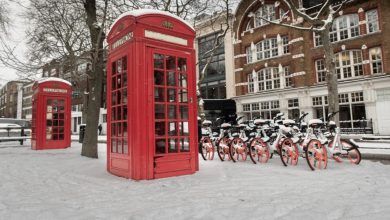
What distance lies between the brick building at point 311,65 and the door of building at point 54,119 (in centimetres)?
1286

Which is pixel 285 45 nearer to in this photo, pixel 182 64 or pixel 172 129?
pixel 182 64

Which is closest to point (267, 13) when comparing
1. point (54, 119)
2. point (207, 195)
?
point (54, 119)

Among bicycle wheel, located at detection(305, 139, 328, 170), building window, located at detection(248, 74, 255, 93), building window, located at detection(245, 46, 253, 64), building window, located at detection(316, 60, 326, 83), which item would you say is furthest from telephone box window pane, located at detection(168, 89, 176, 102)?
building window, located at detection(245, 46, 253, 64)

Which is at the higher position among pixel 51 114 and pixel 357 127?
pixel 51 114

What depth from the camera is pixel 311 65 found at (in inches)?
849

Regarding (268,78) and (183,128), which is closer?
(183,128)

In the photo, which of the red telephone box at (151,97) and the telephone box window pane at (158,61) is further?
the telephone box window pane at (158,61)

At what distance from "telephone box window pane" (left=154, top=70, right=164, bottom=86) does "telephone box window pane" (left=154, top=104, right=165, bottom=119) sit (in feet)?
1.43

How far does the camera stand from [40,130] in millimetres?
12141

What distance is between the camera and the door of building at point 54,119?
1241 centimetres

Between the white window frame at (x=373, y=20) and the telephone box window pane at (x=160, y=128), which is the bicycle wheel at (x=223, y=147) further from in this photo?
the white window frame at (x=373, y=20)

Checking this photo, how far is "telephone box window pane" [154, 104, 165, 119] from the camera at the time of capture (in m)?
5.31

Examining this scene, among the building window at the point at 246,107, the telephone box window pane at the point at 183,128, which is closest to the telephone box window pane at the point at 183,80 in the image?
the telephone box window pane at the point at 183,128

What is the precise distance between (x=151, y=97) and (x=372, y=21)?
65.6 feet
